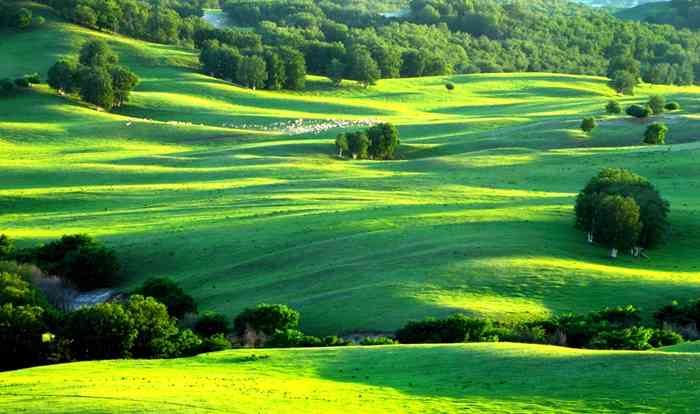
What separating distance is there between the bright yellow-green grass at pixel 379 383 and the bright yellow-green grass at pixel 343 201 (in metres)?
10.6

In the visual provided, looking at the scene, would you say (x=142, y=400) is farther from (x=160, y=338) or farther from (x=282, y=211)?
(x=282, y=211)

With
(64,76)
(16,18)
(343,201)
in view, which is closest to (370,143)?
(343,201)

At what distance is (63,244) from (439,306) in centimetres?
2834

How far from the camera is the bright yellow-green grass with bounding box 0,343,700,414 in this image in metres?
33.5

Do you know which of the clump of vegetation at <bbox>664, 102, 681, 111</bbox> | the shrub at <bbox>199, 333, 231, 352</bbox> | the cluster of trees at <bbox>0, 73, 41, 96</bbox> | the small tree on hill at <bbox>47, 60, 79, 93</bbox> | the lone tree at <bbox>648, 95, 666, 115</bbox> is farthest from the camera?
the cluster of trees at <bbox>0, 73, 41, 96</bbox>

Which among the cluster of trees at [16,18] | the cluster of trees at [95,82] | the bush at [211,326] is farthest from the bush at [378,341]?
the cluster of trees at [16,18]

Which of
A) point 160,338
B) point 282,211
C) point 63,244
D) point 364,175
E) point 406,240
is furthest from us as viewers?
point 364,175

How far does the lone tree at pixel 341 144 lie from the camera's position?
353 ft

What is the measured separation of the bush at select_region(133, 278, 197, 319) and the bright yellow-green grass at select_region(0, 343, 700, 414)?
42.8 ft

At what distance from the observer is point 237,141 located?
122m

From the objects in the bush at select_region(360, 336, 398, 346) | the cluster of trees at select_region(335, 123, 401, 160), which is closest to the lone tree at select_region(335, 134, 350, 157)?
the cluster of trees at select_region(335, 123, 401, 160)

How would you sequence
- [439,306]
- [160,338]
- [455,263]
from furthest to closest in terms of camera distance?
[455,263] → [439,306] → [160,338]

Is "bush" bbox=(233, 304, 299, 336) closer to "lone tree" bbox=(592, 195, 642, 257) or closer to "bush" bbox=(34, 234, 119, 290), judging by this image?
"bush" bbox=(34, 234, 119, 290)

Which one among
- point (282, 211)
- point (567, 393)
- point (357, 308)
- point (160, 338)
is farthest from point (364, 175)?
point (567, 393)
